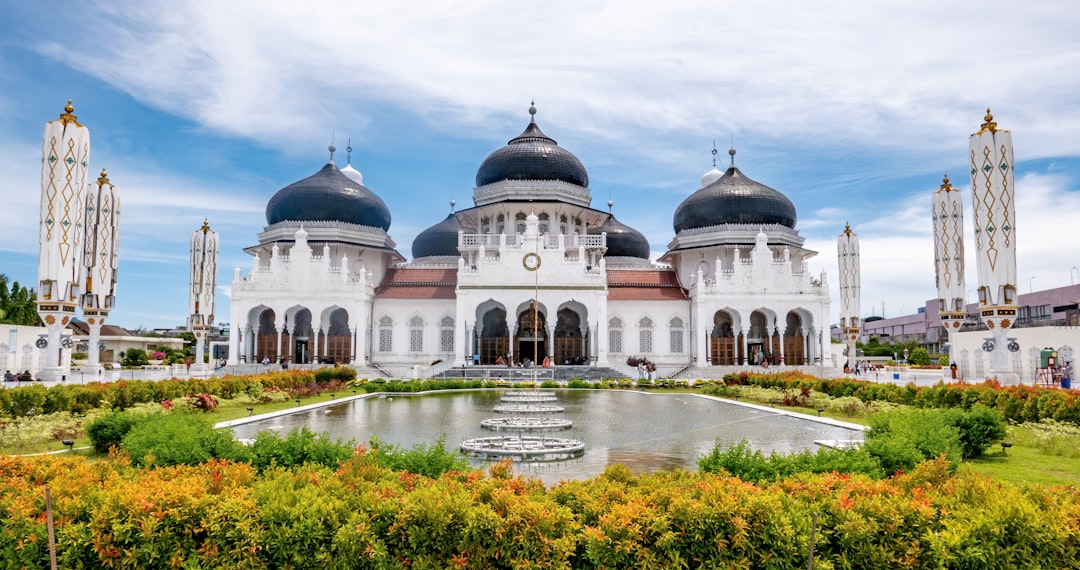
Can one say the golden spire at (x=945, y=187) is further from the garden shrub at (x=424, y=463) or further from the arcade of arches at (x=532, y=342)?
the garden shrub at (x=424, y=463)

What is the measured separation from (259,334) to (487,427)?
30775 millimetres

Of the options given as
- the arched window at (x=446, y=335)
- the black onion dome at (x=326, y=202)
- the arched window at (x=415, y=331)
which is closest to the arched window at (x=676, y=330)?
the arched window at (x=446, y=335)

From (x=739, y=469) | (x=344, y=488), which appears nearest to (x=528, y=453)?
(x=739, y=469)

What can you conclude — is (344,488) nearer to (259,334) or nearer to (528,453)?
(528,453)

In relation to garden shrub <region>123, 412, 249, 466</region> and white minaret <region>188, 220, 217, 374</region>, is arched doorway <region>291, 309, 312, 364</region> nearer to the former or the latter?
white minaret <region>188, 220, 217, 374</region>

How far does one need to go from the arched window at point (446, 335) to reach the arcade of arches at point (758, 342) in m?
15.0

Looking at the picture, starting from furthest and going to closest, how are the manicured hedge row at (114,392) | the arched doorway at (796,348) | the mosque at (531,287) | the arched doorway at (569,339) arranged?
1. the arched doorway at (569,339)
2. the arched doorway at (796,348)
3. the mosque at (531,287)
4. the manicured hedge row at (114,392)

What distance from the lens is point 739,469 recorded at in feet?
22.4

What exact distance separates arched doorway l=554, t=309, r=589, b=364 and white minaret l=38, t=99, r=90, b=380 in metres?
23.9

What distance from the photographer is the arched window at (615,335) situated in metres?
40.3

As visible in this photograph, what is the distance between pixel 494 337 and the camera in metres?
41.4

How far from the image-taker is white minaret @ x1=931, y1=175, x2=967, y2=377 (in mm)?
34156

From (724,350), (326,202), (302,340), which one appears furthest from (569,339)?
(326,202)

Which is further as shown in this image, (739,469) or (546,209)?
(546,209)
